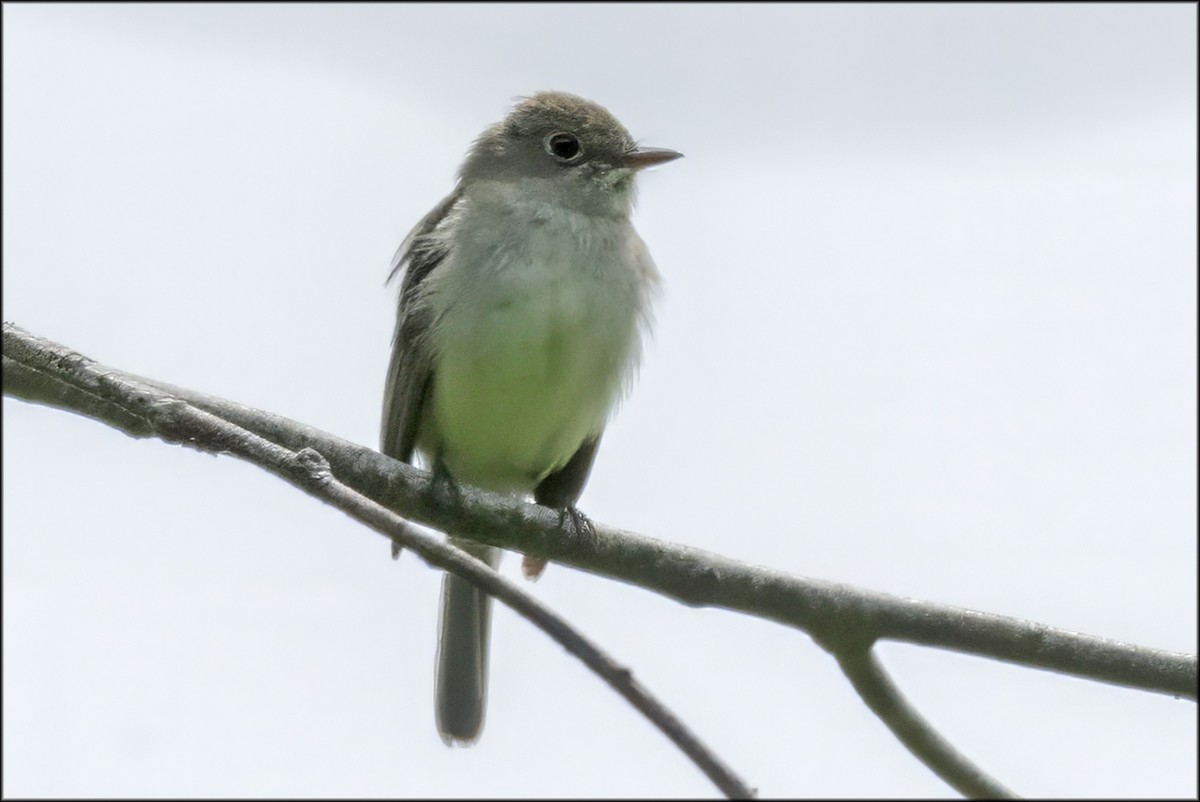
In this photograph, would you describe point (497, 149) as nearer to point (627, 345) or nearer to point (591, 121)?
point (591, 121)

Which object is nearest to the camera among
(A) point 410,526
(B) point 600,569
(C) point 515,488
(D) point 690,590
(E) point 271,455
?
(A) point 410,526

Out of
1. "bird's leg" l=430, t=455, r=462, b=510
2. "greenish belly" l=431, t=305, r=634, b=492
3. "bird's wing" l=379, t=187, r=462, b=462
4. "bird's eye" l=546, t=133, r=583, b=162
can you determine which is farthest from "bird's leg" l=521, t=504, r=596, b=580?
"bird's eye" l=546, t=133, r=583, b=162

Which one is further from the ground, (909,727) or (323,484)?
(323,484)

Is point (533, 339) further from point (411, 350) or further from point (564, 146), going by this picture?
point (564, 146)

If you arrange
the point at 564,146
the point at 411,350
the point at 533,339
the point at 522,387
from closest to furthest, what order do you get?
the point at 533,339 < the point at 522,387 < the point at 411,350 < the point at 564,146

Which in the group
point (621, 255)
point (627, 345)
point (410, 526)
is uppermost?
point (621, 255)

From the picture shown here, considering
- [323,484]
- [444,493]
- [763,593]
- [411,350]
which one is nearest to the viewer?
[323,484]

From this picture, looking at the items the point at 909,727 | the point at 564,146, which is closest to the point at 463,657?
the point at 564,146

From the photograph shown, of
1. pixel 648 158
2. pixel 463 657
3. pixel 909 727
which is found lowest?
pixel 909 727

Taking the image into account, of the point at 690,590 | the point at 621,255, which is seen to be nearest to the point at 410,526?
the point at 690,590
